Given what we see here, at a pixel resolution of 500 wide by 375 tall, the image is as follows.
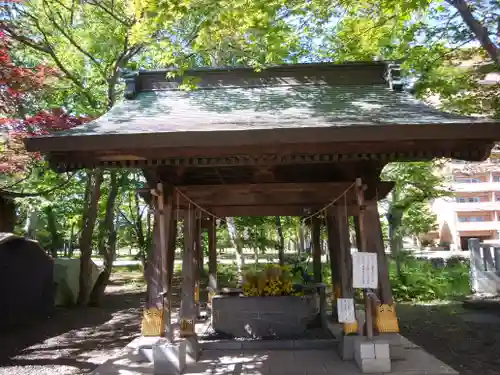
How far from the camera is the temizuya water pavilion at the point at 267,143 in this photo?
4.19 meters

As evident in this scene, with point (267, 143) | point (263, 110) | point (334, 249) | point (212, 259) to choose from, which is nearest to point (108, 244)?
point (212, 259)

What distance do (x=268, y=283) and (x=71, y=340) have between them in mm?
4350

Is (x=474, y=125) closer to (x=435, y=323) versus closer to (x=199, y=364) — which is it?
(x=199, y=364)

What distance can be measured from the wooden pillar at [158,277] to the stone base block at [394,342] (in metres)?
2.78

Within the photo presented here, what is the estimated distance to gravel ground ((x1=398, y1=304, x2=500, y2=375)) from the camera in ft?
20.9

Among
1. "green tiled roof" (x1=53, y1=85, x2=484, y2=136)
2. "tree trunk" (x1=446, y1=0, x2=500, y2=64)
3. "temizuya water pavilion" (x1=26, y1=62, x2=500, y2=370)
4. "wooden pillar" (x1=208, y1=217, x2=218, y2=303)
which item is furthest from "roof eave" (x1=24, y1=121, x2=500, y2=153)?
"wooden pillar" (x1=208, y1=217, x2=218, y2=303)

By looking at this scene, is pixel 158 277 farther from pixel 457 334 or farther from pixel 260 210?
pixel 457 334

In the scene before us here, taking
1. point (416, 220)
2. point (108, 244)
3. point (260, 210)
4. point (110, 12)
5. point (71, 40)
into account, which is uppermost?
point (110, 12)

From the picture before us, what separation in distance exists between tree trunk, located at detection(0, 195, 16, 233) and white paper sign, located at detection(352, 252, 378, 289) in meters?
10.6

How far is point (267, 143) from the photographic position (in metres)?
4.19

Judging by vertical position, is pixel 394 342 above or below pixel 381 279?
below

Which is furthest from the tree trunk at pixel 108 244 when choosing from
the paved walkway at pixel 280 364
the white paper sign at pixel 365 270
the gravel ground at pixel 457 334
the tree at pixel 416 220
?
the tree at pixel 416 220

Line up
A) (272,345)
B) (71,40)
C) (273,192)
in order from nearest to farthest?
1. (273,192)
2. (272,345)
3. (71,40)

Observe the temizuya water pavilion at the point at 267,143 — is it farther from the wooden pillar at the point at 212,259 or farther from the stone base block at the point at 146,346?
the wooden pillar at the point at 212,259
